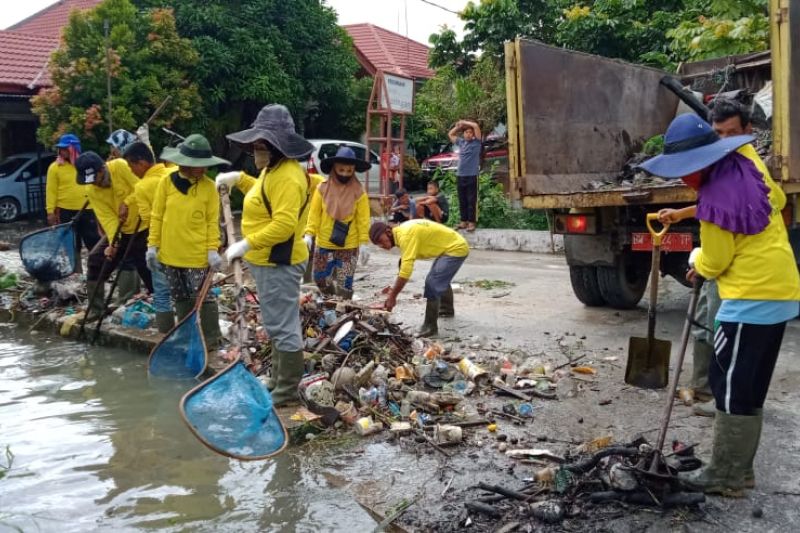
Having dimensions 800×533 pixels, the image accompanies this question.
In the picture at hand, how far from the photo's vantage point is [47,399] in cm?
567

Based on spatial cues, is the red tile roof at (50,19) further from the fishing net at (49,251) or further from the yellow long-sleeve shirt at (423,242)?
the yellow long-sleeve shirt at (423,242)

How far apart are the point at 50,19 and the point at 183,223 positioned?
24.1m

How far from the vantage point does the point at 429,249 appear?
6.75 meters

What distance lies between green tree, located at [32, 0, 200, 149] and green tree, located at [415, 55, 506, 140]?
18.1 ft

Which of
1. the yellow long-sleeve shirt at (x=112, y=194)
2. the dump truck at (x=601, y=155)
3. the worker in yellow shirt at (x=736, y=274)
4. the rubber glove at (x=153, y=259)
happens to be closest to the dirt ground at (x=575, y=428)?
the worker in yellow shirt at (x=736, y=274)

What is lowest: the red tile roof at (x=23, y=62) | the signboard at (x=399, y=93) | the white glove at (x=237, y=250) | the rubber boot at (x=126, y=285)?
the rubber boot at (x=126, y=285)

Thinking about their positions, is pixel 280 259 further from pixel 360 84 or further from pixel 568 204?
pixel 360 84

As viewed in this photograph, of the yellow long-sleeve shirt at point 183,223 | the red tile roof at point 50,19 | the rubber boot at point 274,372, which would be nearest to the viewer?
the rubber boot at point 274,372

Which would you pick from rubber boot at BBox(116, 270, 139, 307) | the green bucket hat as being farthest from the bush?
the green bucket hat

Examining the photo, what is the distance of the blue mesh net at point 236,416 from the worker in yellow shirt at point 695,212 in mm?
2314

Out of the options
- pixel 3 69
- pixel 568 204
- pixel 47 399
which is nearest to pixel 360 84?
pixel 3 69

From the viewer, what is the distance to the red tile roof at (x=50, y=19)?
2503 cm

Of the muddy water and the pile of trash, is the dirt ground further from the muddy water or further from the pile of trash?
the muddy water

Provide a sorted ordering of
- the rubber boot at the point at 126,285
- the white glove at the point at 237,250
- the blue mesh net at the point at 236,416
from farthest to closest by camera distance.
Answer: the rubber boot at the point at 126,285
the white glove at the point at 237,250
the blue mesh net at the point at 236,416
